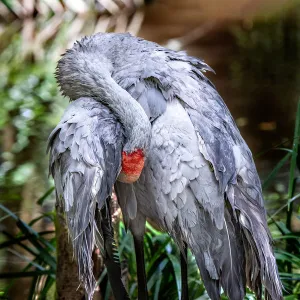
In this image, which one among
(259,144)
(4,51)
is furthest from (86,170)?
(4,51)

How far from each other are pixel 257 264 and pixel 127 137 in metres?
0.74

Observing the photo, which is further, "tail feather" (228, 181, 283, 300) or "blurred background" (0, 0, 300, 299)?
"blurred background" (0, 0, 300, 299)

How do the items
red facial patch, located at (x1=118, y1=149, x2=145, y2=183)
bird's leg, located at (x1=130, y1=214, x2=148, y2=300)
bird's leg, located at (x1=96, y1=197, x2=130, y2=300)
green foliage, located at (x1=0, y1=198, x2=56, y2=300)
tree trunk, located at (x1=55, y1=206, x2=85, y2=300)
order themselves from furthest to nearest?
green foliage, located at (x1=0, y1=198, x2=56, y2=300), tree trunk, located at (x1=55, y1=206, x2=85, y2=300), bird's leg, located at (x1=130, y1=214, x2=148, y2=300), bird's leg, located at (x1=96, y1=197, x2=130, y2=300), red facial patch, located at (x1=118, y1=149, x2=145, y2=183)

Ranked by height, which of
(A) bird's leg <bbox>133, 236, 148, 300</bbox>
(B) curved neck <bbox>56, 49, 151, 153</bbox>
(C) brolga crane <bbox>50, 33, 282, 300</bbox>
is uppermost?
(B) curved neck <bbox>56, 49, 151, 153</bbox>

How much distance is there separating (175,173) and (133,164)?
A: 17 centimetres

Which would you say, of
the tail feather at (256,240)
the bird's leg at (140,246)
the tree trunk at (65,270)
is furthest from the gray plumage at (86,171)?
the tree trunk at (65,270)

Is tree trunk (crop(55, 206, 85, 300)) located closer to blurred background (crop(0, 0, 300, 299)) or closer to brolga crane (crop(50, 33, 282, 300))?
blurred background (crop(0, 0, 300, 299))

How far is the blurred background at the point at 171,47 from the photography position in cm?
433

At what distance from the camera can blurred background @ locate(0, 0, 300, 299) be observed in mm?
4328

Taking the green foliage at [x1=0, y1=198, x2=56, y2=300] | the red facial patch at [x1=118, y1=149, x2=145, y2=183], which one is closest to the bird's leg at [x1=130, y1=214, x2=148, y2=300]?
the red facial patch at [x1=118, y1=149, x2=145, y2=183]

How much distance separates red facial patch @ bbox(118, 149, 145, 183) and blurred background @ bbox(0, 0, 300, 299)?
1.00 m

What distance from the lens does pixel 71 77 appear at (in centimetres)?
368

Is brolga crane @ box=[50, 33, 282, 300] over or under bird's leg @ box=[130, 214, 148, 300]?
over

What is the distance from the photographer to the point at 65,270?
3.95 meters
